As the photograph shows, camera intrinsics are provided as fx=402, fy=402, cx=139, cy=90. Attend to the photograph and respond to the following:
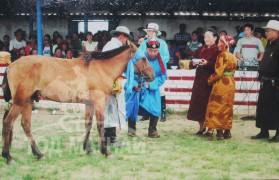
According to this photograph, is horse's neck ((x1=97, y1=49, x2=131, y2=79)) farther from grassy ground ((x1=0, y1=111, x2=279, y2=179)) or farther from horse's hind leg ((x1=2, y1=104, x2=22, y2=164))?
horse's hind leg ((x1=2, y1=104, x2=22, y2=164))

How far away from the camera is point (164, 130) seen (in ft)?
30.5

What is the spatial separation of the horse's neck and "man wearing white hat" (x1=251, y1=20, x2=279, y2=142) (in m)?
2.96

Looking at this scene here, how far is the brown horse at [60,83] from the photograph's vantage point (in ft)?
21.2

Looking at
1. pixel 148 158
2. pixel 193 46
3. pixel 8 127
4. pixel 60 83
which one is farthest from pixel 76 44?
pixel 148 158

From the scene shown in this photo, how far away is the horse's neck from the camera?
704 cm

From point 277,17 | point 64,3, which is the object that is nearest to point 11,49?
point 64,3

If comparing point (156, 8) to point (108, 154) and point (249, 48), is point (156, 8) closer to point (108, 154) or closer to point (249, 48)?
point (249, 48)

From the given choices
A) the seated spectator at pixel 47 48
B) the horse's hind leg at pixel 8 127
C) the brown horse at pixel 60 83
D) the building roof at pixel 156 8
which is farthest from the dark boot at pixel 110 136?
the building roof at pixel 156 8

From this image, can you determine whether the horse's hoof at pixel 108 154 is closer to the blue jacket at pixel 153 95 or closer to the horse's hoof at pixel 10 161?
the horse's hoof at pixel 10 161

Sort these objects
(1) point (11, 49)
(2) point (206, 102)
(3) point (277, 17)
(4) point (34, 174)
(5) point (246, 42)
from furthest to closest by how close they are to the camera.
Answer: (3) point (277, 17), (1) point (11, 49), (5) point (246, 42), (2) point (206, 102), (4) point (34, 174)

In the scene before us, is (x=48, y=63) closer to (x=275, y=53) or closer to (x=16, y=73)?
(x=16, y=73)

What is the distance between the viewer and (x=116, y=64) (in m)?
7.11

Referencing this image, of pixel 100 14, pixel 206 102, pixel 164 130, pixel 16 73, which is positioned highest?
pixel 100 14

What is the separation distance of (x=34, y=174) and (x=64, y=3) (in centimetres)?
1327
